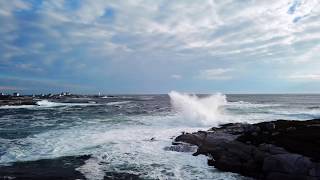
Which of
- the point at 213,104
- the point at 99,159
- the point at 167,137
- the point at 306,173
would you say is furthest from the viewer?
the point at 213,104

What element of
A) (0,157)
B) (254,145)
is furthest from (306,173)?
(0,157)

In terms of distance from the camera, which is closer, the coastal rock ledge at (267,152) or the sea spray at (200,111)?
the coastal rock ledge at (267,152)

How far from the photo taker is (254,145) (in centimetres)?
1712

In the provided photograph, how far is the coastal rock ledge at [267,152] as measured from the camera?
1360 centimetres

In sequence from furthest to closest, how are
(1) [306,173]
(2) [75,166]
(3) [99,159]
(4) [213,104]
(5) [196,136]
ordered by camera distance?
(4) [213,104], (5) [196,136], (3) [99,159], (2) [75,166], (1) [306,173]

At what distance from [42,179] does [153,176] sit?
495 centimetres

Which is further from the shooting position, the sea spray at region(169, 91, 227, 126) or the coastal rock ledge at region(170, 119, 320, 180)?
the sea spray at region(169, 91, 227, 126)

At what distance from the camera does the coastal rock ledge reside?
13.6 m

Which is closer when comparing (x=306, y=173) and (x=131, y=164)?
(x=306, y=173)

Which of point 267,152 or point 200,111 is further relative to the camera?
point 200,111

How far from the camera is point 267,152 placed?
619 inches

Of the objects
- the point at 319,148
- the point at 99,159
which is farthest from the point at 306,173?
the point at 99,159

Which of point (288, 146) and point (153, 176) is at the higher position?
point (288, 146)

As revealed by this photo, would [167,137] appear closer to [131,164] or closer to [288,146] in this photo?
[131,164]
